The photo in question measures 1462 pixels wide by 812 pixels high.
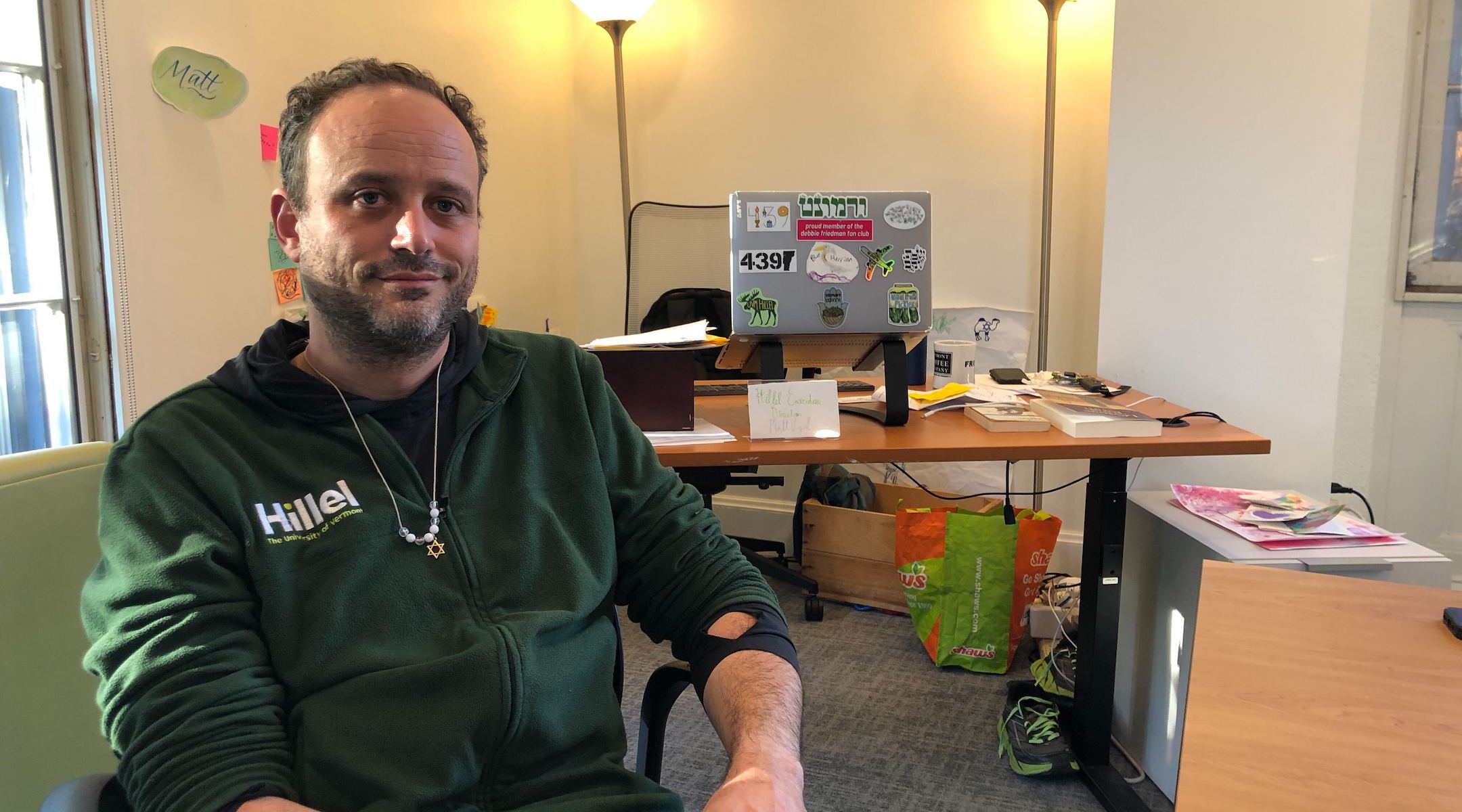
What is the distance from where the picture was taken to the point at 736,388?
2.34 m

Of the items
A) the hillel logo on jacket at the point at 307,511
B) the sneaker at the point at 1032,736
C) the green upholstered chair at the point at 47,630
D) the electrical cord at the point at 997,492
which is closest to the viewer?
the green upholstered chair at the point at 47,630

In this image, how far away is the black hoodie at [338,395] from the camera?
41.3 inches

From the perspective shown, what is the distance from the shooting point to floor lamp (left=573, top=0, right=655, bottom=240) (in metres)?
3.51

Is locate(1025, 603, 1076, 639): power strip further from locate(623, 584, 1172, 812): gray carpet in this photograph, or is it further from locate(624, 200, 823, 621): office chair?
locate(624, 200, 823, 621): office chair

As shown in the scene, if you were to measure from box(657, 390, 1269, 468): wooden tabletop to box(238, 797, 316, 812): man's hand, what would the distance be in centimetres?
90

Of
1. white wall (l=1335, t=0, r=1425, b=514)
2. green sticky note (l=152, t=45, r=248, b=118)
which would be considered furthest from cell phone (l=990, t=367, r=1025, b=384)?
green sticky note (l=152, t=45, r=248, b=118)

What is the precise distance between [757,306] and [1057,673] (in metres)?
1.24

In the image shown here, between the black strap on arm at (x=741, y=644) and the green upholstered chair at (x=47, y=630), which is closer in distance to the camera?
the green upholstered chair at (x=47, y=630)

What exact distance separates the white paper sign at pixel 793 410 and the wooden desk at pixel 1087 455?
0.08 ft

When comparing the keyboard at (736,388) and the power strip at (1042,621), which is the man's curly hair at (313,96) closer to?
the keyboard at (736,388)

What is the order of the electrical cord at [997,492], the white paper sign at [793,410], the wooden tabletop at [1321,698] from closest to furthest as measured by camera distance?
the wooden tabletop at [1321,698] < the white paper sign at [793,410] < the electrical cord at [997,492]

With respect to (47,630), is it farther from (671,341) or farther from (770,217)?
(770,217)

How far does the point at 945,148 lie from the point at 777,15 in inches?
32.4

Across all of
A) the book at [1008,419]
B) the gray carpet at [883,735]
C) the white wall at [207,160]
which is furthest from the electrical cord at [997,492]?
the white wall at [207,160]
